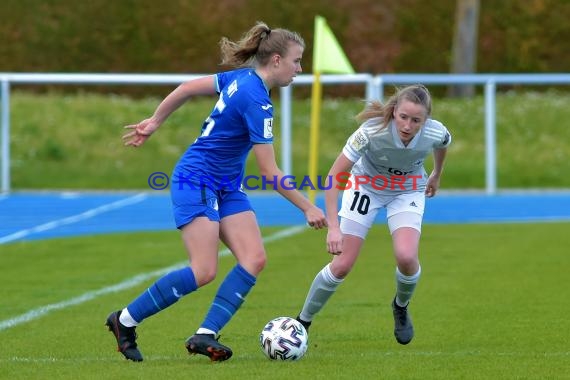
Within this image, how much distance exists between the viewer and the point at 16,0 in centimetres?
3103

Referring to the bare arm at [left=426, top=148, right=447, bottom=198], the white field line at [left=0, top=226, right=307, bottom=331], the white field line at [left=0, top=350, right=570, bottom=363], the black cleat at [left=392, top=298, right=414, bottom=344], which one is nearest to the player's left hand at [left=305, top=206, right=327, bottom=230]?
the white field line at [left=0, top=350, right=570, bottom=363]

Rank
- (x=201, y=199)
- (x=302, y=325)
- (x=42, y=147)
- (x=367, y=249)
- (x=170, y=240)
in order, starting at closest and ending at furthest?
(x=201, y=199) < (x=302, y=325) < (x=367, y=249) < (x=170, y=240) < (x=42, y=147)

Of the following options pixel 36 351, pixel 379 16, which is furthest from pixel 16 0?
pixel 36 351

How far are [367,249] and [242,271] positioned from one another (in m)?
7.70

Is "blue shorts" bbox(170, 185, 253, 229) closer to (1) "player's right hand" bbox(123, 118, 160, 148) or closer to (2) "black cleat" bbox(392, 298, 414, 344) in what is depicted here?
(1) "player's right hand" bbox(123, 118, 160, 148)

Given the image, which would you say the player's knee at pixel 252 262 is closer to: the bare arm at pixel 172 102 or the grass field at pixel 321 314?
the grass field at pixel 321 314

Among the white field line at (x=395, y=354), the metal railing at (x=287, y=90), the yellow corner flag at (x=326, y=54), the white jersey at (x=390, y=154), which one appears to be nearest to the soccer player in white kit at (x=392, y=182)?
the white jersey at (x=390, y=154)

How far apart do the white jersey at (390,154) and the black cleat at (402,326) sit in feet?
2.40

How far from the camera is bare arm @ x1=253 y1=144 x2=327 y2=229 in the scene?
23.6 ft

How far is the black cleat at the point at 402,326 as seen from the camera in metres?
8.16

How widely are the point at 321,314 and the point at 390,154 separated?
208 cm

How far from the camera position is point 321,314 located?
9797mm

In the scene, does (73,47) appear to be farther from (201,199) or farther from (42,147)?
(201,199)

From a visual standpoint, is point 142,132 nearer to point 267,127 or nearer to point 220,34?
point 267,127
